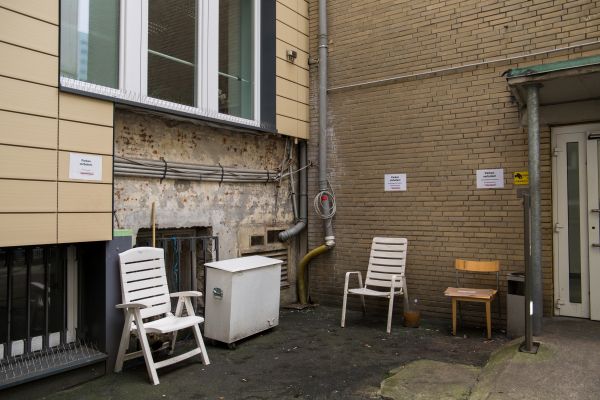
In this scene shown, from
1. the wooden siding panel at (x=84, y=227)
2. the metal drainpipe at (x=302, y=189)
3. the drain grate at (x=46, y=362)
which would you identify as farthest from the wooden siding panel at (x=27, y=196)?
the metal drainpipe at (x=302, y=189)

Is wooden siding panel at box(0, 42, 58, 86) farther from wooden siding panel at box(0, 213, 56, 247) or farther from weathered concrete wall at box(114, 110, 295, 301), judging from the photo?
wooden siding panel at box(0, 213, 56, 247)

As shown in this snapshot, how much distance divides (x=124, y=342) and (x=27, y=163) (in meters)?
1.80

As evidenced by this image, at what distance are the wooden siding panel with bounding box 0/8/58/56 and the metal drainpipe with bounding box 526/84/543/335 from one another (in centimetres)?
437

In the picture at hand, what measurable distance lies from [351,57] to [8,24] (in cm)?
457

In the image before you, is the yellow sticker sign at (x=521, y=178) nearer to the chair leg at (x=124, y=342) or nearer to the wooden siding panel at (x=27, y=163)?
the chair leg at (x=124, y=342)

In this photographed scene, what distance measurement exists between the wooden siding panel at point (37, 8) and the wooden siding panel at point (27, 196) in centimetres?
139

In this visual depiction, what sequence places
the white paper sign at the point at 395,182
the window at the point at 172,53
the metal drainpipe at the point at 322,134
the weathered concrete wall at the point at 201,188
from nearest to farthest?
the window at the point at 172,53 < the weathered concrete wall at the point at 201,188 < the white paper sign at the point at 395,182 < the metal drainpipe at the point at 322,134

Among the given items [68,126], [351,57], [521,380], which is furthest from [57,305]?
[351,57]

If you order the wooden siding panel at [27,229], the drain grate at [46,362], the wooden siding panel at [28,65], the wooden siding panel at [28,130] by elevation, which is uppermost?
the wooden siding panel at [28,65]

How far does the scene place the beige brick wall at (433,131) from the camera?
5723 mm

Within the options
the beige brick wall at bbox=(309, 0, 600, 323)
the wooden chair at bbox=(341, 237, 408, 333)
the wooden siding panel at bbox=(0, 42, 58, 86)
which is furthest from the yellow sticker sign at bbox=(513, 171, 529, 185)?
the wooden siding panel at bbox=(0, 42, 58, 86)

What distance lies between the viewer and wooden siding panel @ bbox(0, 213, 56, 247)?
3.71 meters

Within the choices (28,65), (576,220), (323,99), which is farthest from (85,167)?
(576,220)

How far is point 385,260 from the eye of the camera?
641cm
